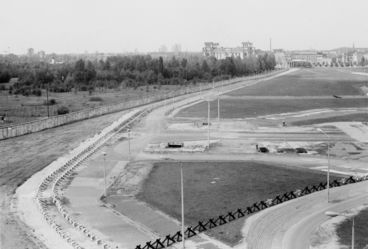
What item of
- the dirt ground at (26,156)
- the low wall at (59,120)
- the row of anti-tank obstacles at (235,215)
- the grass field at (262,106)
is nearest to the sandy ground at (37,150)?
the dirt ground at (26,156)

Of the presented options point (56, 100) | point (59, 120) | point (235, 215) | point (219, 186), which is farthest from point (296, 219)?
point (56, 100)

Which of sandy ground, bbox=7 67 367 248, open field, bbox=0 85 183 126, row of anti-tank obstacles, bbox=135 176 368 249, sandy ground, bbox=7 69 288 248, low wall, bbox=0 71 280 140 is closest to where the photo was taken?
row of anti-tank obstacles, bbox=135 176 368 249

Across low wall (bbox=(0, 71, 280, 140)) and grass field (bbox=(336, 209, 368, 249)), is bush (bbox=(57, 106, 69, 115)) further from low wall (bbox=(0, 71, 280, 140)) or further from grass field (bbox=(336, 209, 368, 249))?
grass field (bbox=(336, 209, 368, 249))

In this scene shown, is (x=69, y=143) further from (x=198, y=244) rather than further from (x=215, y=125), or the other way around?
(x=198, y=244)

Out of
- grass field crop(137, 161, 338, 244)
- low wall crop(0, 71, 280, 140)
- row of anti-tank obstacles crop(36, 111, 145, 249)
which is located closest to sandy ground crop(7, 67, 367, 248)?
row of anti-tank obstacles crop(36, 111, 145, 249)

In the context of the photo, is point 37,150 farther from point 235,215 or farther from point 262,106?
point 262,106

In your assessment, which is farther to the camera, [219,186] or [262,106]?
[262,106]

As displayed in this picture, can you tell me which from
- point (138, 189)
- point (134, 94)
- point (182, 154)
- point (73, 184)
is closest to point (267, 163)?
point (182, 154)
